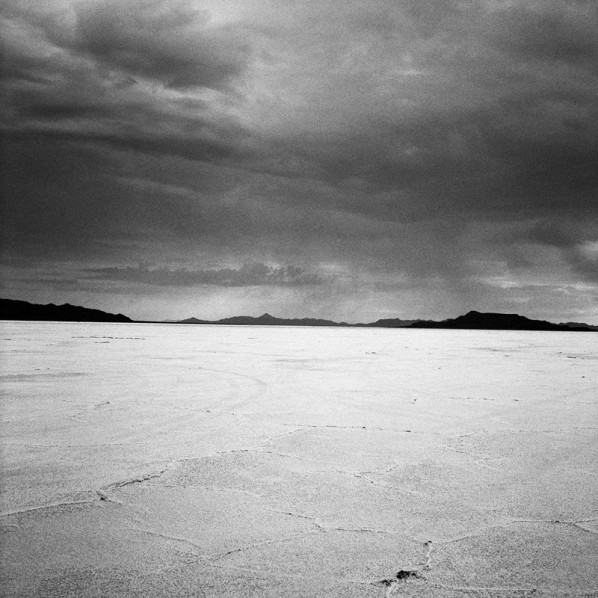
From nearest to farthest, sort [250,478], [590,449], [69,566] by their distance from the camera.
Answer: [69,566] < [250,478] < [590,449]

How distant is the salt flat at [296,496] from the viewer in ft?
6.49

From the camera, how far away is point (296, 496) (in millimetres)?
2867

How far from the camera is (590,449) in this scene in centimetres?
398

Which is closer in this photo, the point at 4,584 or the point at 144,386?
the point at 4,584

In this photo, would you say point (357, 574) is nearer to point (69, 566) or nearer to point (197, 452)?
point (69, 566)

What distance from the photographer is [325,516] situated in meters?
2.57

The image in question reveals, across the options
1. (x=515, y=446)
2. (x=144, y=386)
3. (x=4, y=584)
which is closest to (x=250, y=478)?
(x=4, y=584)

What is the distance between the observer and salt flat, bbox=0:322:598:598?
6.49 ft

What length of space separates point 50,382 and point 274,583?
6534mm

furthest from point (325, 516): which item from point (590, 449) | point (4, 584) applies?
point (590, 449)

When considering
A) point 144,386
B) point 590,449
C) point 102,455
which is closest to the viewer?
point 102,455

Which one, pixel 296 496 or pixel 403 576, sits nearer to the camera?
pixel 403 576

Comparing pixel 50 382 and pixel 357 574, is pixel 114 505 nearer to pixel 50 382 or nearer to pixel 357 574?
pixel 357 574

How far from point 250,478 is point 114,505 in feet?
2.78
